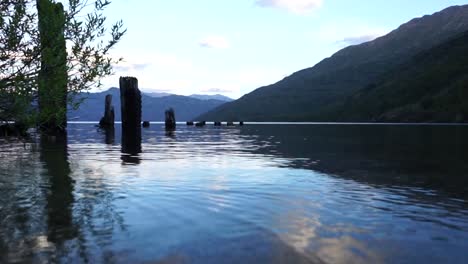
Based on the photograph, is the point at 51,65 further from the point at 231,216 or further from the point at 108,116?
the point at 108,116

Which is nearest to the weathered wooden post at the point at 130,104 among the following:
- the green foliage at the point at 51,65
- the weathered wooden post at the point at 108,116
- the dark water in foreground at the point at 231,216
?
the weathered wooden post at the point at 108,116

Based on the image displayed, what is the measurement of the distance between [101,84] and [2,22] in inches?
102

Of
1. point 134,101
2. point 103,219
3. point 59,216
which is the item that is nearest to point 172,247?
point 103,219

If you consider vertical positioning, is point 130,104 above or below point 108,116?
above

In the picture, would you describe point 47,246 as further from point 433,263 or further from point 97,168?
point 97,168

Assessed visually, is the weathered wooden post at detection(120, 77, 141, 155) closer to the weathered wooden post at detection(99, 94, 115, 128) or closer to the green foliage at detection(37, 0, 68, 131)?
the weathered wooden post at detection(99, 94, 115, 128)

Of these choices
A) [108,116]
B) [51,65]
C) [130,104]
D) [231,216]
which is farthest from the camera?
[108,116]

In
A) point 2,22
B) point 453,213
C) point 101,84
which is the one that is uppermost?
point 2,22

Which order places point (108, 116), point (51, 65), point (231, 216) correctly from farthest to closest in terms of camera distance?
point (108, 116) → point (51, 65) → point (231, 216)

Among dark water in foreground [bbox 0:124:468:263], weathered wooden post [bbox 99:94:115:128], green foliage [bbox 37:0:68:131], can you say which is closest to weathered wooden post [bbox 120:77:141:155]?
weathered wooden post [bbox 99:94:115:128]

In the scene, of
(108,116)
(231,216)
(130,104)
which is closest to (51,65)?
(231,216)

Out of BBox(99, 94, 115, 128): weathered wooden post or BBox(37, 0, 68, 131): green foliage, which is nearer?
BBox(37, 0, 68, 131): green foliage

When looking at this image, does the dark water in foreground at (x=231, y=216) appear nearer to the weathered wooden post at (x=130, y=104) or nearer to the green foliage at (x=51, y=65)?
the green foliage at (x=51, y=65)

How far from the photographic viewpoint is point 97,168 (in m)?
15.9
